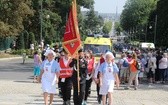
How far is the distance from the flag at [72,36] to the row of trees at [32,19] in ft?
140

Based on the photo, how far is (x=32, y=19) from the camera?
81.7 metres

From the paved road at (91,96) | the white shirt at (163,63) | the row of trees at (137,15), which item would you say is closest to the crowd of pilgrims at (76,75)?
the paved road at (91,96)

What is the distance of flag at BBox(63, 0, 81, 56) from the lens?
46.0 ft

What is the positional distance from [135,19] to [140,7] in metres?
5.31

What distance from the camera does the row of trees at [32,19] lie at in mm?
61094

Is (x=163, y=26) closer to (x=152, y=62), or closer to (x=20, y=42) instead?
(x=20, y=42)

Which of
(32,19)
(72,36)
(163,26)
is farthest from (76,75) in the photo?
(163,26)

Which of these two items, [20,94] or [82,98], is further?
[20,94]

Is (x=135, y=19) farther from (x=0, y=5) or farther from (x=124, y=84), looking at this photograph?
(x=124, y=84)

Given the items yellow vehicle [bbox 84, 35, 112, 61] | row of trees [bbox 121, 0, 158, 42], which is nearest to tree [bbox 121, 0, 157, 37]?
row of trees [bbox 121, 0, 158, 42]

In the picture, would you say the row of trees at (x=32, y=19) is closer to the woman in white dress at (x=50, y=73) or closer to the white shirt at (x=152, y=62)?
the white shirt at (x=152, y=62)

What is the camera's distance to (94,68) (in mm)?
15930

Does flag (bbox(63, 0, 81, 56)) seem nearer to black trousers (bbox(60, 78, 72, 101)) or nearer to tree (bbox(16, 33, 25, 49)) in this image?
black trousers (bbox(60, 78, 72, 101))

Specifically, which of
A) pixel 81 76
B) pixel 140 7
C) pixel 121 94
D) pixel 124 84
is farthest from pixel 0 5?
pixel 140 7
